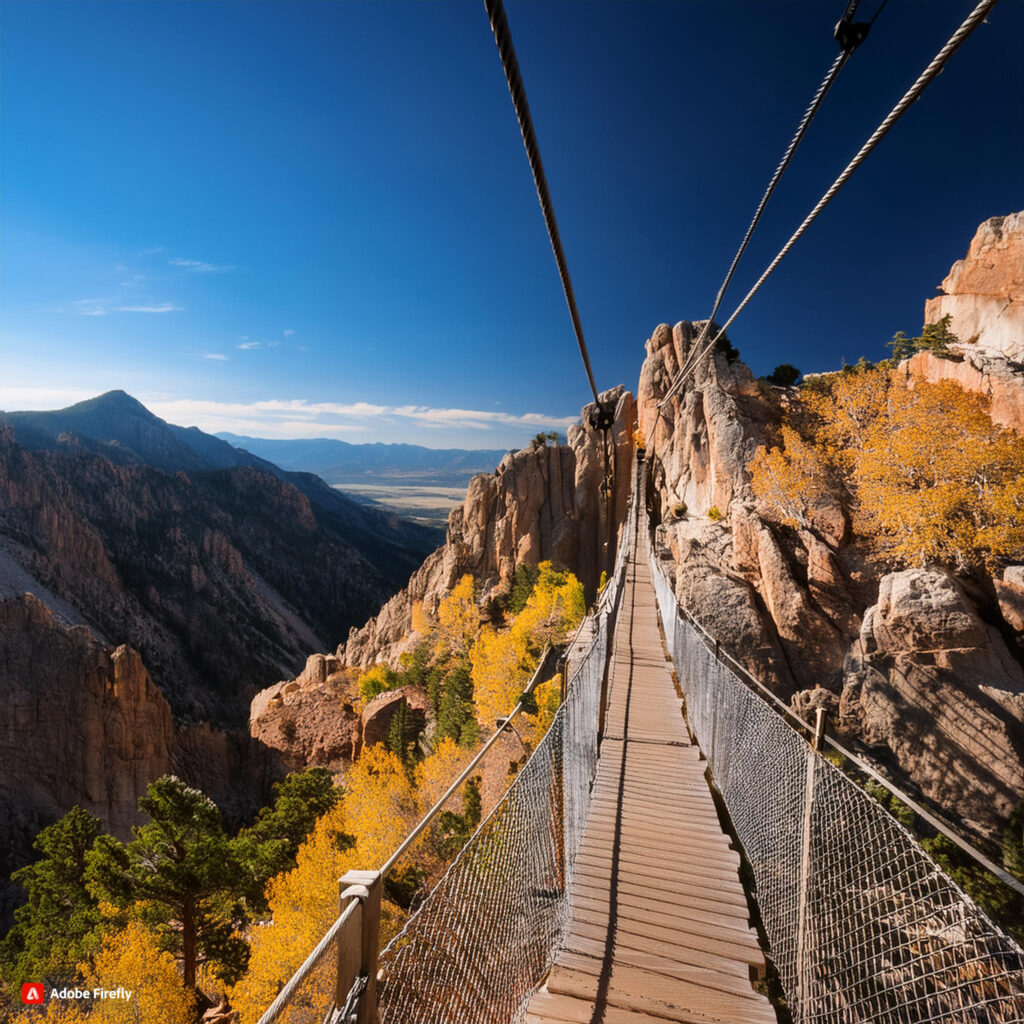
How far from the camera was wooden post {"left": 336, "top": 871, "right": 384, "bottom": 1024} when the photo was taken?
1.66m

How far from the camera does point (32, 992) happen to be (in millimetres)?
14602

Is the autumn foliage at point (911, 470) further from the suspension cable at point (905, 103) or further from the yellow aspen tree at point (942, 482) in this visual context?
the suspension cable at point (905, 103)

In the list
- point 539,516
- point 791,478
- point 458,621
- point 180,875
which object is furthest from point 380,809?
point 539,516

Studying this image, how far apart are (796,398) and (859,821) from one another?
24.2 metres

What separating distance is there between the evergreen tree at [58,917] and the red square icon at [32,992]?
0.52 feet

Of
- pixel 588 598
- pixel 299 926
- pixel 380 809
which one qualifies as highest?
pixel 588 598

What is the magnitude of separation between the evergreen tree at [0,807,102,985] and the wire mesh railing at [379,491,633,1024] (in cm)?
1913

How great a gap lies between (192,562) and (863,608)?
81048 mm

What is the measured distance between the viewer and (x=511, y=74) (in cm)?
196

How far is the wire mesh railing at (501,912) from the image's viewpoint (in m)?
2.78

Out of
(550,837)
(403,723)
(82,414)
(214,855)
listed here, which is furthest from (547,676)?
(82,414)

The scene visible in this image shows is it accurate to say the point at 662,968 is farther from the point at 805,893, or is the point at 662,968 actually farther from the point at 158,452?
the point at 158,452

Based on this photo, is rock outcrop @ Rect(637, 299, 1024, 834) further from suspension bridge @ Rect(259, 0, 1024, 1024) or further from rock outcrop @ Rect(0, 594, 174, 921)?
rock outcrop @ Rect(0, 594, 174, 921)

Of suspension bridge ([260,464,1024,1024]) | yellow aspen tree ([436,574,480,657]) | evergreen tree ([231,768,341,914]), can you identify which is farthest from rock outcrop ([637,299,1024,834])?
evergreen tree ([231,768,341,914])
